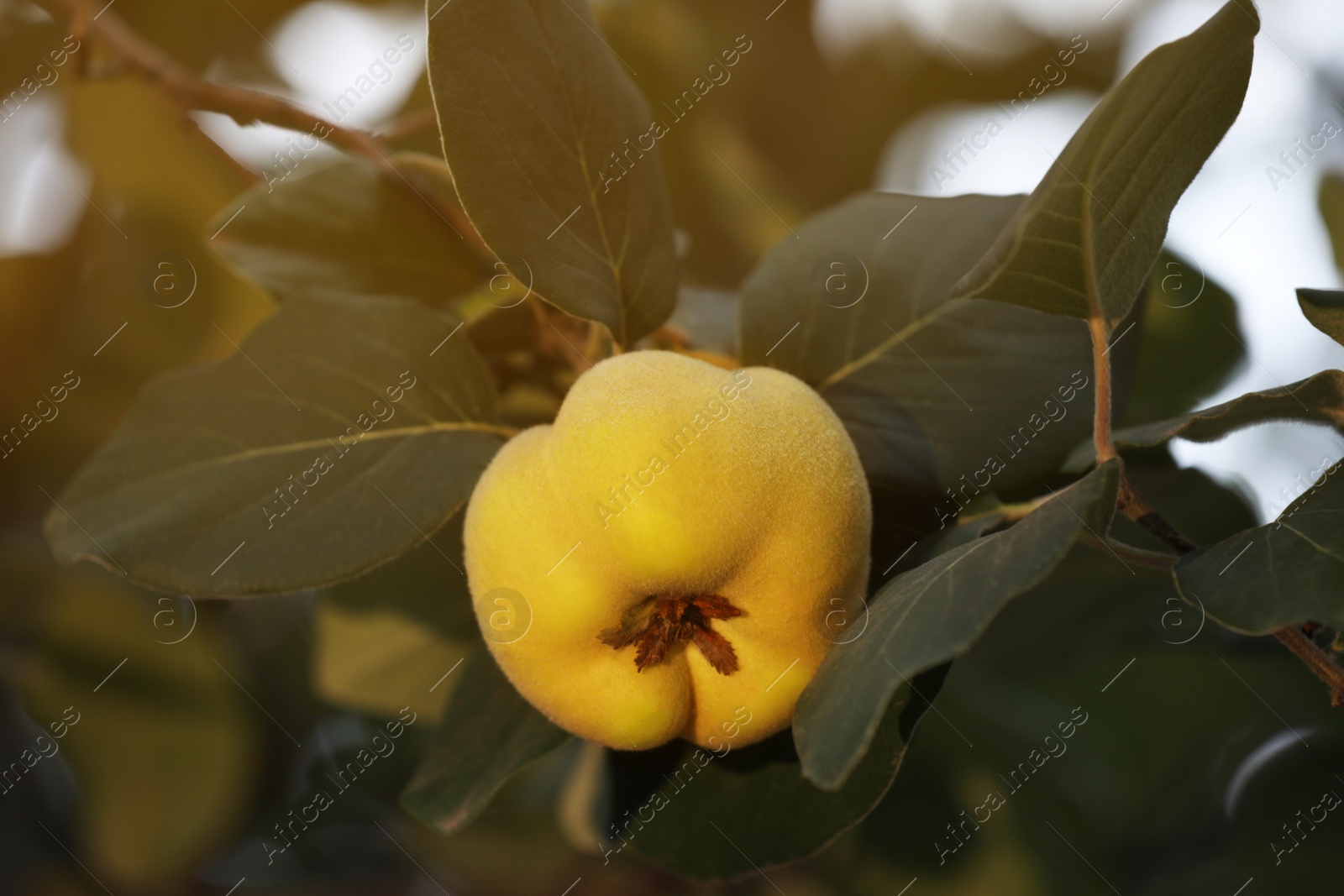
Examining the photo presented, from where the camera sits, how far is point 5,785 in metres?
1.42

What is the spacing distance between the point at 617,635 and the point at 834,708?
14 cm

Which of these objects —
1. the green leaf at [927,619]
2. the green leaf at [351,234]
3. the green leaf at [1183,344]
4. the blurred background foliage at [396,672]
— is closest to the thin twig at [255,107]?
the green leaf at [351,234]

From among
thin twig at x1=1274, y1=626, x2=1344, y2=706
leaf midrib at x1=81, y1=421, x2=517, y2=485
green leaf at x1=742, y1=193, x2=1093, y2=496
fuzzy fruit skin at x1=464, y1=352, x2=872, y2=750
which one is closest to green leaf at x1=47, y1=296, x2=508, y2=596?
leaf midrib at x1=81, y1=421, x2=517, y2=485

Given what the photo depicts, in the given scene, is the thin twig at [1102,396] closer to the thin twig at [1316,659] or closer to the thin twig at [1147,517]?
the thin twig at [1147,517]

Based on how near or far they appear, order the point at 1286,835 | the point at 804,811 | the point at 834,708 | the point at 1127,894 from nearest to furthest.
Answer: the point at 834,708 → the point at 804,811 → the point at 1286,835 → the point at 1127,894

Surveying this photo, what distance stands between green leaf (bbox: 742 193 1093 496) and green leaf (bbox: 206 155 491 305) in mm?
344

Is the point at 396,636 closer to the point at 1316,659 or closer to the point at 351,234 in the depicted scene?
the point at 351,234

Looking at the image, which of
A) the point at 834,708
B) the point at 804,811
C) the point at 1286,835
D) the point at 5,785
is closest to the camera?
the point at 834,708

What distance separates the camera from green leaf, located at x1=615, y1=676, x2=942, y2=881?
0.58 m

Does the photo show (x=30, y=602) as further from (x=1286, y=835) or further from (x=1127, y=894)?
(x=1286, y=835)

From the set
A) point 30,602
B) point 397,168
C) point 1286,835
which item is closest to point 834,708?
point 397,168

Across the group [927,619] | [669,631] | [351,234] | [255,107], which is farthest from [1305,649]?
[255,107]

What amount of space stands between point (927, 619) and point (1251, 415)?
342mm

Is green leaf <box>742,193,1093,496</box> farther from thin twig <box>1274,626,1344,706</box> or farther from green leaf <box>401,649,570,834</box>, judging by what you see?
green leaf <box>401,649,570,834</box>
